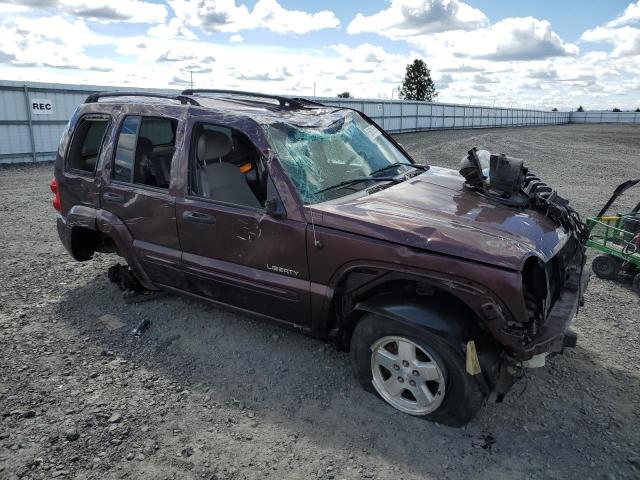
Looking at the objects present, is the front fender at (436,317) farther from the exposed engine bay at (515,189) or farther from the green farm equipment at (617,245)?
the green farm equipment at (617,245)

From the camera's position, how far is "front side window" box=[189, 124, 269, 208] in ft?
12.1

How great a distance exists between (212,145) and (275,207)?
950mm

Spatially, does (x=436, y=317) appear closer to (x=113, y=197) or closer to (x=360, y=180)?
(x=360, y=180)

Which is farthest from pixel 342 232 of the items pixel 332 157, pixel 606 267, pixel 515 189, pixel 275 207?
pixel 606 267

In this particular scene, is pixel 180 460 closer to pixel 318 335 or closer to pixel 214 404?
pixel 214 404

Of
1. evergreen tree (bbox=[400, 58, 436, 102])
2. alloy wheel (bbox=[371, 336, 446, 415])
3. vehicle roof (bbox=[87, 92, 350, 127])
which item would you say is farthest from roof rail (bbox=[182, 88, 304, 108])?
evergreen tree (bbox=[400, 58, 436, 102])

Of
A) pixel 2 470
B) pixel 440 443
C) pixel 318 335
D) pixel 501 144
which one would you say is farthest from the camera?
pixel 501 144

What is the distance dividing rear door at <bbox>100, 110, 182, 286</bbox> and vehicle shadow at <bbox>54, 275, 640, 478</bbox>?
59 cm

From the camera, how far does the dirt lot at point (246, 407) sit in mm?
2836

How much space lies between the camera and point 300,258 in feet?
11.0

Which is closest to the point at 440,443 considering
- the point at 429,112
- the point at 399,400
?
the point at 399,400

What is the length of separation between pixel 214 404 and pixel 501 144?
76.7ft

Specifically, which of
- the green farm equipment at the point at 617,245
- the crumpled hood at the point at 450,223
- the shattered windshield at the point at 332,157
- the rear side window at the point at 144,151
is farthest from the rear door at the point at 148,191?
the green farm equipment at the point at 617,245

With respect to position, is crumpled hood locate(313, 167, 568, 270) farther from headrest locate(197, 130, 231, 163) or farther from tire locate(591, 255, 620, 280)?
tire locate(591, 255, 620, 280)
